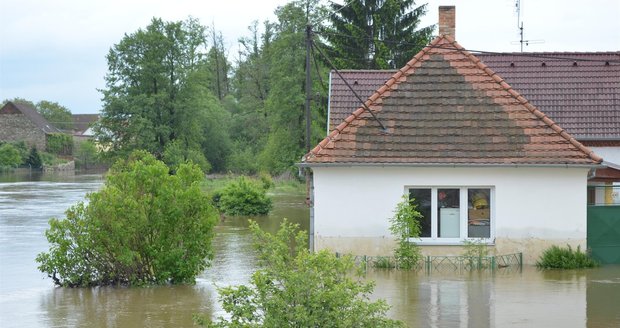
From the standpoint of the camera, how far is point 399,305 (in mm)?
14992

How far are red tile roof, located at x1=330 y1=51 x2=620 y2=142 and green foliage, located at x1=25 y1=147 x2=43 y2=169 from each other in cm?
8513

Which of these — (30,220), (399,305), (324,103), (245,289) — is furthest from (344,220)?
(324,103)

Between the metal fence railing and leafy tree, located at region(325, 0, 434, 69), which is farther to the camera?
leafy tree, located at region(325, 0, 434, 69)

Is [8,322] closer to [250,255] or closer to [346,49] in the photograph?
[250,255]

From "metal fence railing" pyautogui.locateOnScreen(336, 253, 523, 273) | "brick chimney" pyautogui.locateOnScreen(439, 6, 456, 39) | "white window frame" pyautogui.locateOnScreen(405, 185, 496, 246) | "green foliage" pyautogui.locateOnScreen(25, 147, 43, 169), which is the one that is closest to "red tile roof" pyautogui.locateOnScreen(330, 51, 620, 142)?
"brick chimney" pyautogui.locateOnScreen(439, 6, 456, 39)

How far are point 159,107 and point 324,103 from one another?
25.8 metres

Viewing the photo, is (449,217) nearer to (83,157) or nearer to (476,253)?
(476,253)

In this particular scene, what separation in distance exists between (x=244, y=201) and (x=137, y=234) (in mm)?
20449

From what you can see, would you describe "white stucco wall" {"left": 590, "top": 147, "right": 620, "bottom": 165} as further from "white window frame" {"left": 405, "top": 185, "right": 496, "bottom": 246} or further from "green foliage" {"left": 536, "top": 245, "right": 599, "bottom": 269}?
"white window frame" {"left": 405, "top": 185, "right": 496, "bottom": 246}

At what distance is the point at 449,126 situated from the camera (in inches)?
790

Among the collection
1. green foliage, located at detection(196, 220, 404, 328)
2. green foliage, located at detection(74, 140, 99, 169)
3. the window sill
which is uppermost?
green foliage, located at detection(74, 140, 99, 169)

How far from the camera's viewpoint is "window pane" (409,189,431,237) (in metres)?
19.5

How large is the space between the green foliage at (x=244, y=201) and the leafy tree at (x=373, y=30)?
28.9 feet

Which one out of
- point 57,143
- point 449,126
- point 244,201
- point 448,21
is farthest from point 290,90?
point 57,143
